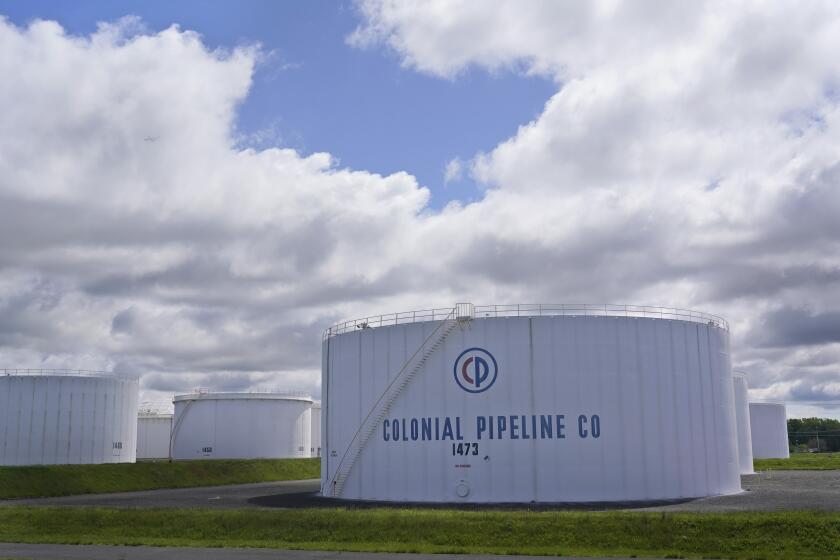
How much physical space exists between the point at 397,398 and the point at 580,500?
37.5 ft

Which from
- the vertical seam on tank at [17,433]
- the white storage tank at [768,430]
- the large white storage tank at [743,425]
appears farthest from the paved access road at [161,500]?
the white storage tank at [768,430]

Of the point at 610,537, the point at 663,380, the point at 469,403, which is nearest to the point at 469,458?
the point at 469,403

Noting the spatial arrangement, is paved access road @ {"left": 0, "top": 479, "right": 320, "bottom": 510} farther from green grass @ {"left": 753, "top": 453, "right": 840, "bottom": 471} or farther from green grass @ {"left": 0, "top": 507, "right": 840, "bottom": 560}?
green grass @ {"left": 753, "top": 453, "right": 840, "bottom": 471}

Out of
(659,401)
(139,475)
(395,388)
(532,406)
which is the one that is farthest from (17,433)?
(659,401)

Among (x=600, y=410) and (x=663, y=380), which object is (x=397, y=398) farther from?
(x=663, y=380)

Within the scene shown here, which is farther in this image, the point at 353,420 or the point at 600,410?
the point at 353,420

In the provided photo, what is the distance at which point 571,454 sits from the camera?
148 ft

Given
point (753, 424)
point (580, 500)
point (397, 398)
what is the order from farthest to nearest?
1. point (753, 424)
2. point (397, 398)
3. point (580, 500)

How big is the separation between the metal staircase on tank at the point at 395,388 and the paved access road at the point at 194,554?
18.7m

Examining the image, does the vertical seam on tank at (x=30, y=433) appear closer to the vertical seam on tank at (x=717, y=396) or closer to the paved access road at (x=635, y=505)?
the paved access road at (x=635, y=505)

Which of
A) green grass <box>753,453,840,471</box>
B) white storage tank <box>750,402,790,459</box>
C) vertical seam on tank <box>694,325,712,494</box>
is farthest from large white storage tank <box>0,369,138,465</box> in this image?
white storage tank <box>750,402,790,459</box>

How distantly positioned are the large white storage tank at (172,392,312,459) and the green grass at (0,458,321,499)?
230 inches

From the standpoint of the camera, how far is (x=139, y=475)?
231 feet

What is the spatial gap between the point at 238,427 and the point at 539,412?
55.6 meters
